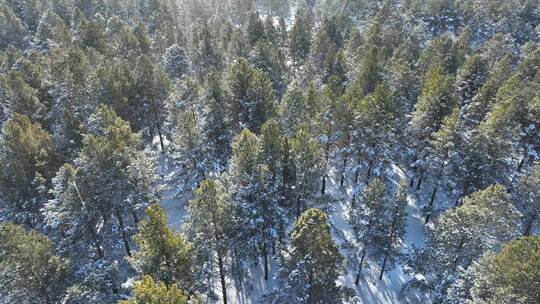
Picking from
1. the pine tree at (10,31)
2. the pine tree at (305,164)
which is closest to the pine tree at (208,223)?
the pine tree at (305,164)

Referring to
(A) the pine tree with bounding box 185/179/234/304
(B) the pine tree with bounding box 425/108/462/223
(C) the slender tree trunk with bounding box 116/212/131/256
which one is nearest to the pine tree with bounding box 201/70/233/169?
(C) the slender tree trunk with bounding box 116/212/131/256

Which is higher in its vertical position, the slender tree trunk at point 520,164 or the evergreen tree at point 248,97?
the evergreen tree at point 248,97

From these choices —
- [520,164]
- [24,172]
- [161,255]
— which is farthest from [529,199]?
[24,172]

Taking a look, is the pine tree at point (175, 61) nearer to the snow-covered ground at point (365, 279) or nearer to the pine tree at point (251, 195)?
the snow-covered ground at point (365, 279)

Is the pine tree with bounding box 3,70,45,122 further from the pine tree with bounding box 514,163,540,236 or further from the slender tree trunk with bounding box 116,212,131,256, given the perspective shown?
the pine tree with bounding box 514,163,540,236

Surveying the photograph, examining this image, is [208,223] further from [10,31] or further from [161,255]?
[10,31]

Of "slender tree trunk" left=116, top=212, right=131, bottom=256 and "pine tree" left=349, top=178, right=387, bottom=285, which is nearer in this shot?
"pine tree" left=349, top=178, right=387, bottom=285
